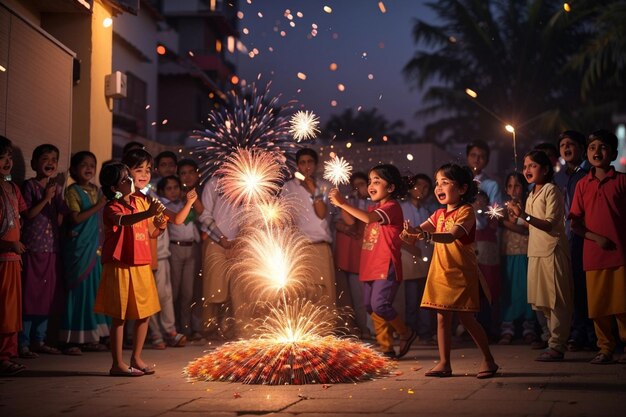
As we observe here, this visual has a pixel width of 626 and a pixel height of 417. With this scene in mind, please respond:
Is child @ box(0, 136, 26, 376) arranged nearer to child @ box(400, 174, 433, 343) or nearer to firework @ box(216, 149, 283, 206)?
firework @ box(216, 149, 283, 206)

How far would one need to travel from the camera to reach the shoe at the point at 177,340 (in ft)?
29.6

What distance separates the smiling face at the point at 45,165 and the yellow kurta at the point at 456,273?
12.4 ft

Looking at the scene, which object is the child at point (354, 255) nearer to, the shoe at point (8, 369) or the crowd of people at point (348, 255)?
the crowd of people at point (348, 255)

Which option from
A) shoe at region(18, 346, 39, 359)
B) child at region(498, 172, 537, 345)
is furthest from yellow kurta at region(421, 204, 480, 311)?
shoe at region(18, 346, 39, 359)

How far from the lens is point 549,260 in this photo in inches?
296

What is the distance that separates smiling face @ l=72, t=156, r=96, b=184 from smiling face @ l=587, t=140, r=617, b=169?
15.2ft

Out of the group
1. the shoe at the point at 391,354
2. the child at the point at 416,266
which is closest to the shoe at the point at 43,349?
the shoe at the point at 391,354

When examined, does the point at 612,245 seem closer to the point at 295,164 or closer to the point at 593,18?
the point at 295,164

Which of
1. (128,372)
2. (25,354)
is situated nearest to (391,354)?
(128,372)

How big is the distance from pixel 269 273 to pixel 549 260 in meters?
2.45

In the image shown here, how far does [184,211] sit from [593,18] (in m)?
19.9

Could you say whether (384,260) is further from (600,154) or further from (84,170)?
(84,170)

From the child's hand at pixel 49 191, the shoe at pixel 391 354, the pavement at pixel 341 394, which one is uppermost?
the child's hand at pixel 49 191

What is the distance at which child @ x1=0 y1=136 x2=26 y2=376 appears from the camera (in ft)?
22.5
